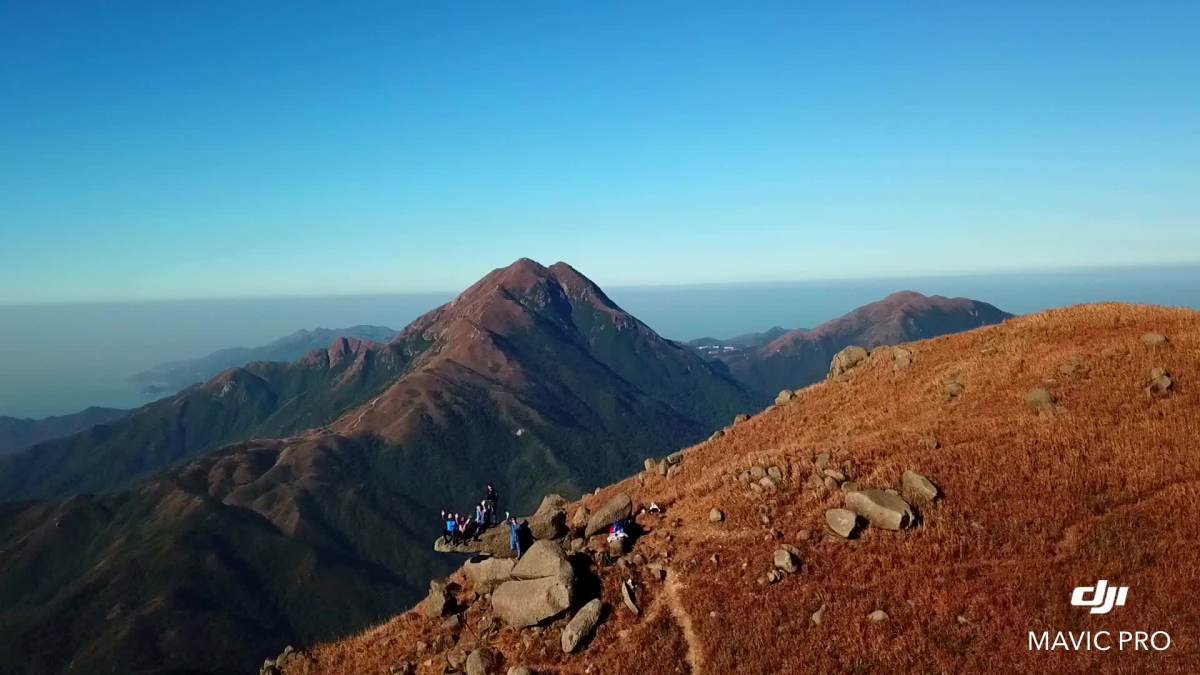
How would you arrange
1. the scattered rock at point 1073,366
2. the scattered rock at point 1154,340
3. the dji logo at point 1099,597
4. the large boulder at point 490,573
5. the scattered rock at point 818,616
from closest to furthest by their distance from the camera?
the dji logo at point 1099,597 → the scattered rock at point 818,616 → the large boulder at point 490,573 → the scattered rock at point 1073,366 → the scattered rock at point 1154,340

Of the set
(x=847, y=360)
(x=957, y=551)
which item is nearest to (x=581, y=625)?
(x=957, y=551)

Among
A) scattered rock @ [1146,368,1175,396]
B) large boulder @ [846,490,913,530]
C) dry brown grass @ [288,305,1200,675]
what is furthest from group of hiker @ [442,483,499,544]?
scattered rock @ [1146,368,1175,396]

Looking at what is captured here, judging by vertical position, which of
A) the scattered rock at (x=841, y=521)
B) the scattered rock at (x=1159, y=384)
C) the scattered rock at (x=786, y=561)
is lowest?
the scattered rock at (x=786, y=561)

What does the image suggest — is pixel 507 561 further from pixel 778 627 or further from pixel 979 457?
pixel 979 457

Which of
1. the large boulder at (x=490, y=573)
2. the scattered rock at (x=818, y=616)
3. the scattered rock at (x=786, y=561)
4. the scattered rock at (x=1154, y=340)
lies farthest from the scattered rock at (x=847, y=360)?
the large boulder at (x=490, y=573)

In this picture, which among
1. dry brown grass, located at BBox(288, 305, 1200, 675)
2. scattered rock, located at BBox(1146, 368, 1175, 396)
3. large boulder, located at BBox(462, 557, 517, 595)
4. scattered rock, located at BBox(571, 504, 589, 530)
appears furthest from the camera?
scattered rock, located at BBox(571, 504, 589, 530)

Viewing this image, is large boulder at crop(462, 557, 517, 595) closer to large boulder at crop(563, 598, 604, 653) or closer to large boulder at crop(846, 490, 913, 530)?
large boulder at crop(563, 598, 604, 653)

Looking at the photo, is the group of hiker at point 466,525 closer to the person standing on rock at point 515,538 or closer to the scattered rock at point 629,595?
the person standing on rock at point 515,538
